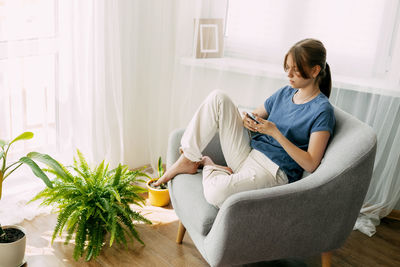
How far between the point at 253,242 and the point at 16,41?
156 cm

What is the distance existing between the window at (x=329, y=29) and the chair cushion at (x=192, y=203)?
3.62 feet

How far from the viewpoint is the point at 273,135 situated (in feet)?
6.00

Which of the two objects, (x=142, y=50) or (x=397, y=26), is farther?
(x=142, y=50)

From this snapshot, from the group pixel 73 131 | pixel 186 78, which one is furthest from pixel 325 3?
pixel 73 131

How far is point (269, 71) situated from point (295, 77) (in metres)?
0.73

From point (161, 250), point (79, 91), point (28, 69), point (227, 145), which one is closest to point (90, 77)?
point (79, 91)

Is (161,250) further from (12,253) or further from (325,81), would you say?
(325,81)

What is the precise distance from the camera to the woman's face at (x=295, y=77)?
184 centimetres

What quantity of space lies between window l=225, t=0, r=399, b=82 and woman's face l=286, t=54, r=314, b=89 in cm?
72

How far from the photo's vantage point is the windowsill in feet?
7.67

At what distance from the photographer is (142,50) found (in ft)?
9.20

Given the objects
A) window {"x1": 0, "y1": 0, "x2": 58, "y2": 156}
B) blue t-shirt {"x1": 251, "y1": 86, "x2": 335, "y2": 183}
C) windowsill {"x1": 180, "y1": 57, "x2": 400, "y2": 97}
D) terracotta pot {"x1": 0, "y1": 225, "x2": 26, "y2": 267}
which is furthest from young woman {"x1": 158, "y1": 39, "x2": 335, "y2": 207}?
window {"x1": 0, "y1": 0, "x2": 58, "y2": 156}

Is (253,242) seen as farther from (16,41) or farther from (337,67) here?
(16,41)

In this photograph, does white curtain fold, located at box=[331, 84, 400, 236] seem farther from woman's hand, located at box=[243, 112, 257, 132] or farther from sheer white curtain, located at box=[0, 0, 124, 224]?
sheer white curtain, located at box=[0, 0, 124, 224]
